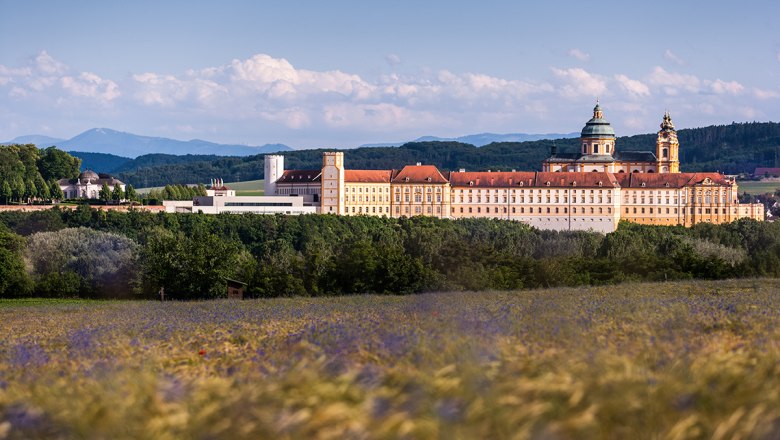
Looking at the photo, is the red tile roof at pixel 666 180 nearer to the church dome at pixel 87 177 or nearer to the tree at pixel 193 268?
the church dome at pixel 87 177

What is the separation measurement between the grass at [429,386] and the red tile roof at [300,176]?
154511 mm

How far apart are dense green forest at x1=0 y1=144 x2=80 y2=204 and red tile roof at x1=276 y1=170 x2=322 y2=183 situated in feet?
115

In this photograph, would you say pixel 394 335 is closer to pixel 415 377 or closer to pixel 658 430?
pixel 415 377

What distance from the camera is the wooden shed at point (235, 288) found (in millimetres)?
54881

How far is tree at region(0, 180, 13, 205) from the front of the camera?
14525 centimetres

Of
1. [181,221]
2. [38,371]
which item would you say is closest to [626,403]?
→ [38,371]

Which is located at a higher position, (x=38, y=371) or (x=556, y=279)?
(x=38, y=371)

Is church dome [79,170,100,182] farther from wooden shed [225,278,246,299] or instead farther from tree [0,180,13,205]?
wooden shed [225,278,246,299]

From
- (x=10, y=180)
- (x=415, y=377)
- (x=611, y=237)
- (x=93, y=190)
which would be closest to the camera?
(x=415, y=377)

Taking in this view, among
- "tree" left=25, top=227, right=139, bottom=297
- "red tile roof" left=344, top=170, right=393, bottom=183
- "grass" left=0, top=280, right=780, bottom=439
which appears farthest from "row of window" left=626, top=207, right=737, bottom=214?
"grass" left=0, top=280, right=780, bottom=439

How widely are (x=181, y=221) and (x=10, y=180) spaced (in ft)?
108

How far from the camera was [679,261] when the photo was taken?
56375 millimetres

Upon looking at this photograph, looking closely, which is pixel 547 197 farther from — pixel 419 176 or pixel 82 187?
pixel 82 187

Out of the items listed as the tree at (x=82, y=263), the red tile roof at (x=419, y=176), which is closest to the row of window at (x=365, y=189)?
the red tile roof at (x=419, y=176)
